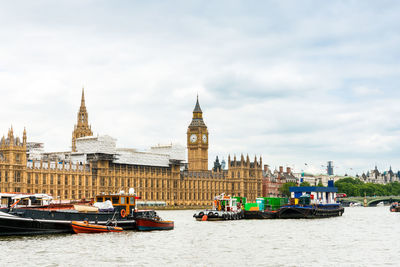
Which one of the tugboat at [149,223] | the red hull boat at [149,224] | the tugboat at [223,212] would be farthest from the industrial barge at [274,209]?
the red hull boat at [149,224]

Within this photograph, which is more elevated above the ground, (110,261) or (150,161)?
(150,161)

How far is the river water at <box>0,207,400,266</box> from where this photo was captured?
4953 cm

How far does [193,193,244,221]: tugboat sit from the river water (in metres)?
28.3

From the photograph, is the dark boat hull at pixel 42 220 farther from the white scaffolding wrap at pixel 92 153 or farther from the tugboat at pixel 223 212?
the white scaffolding wrap at pixel 92 153

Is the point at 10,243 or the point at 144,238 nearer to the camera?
the point at 10,243

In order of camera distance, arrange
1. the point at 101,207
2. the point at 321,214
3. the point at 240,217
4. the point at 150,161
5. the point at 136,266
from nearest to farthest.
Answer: the point at 136,266 → the point at 101,207 → the point at 240,217 → the point at 321,214 → the point at 150,161

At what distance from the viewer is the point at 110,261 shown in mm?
49344

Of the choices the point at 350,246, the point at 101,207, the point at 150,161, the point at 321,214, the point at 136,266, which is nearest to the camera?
the point at 136,266

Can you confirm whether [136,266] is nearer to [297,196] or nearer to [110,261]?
[110,261]

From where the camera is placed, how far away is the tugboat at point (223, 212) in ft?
345

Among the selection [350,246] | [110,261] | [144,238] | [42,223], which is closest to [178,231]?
[144,238]

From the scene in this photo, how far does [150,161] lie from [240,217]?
83.0 m

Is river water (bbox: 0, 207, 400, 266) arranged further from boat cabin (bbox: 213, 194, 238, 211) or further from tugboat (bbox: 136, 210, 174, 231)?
boat cabin (bbox: 213, 194, 238, 211)

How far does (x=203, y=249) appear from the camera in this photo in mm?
58781
